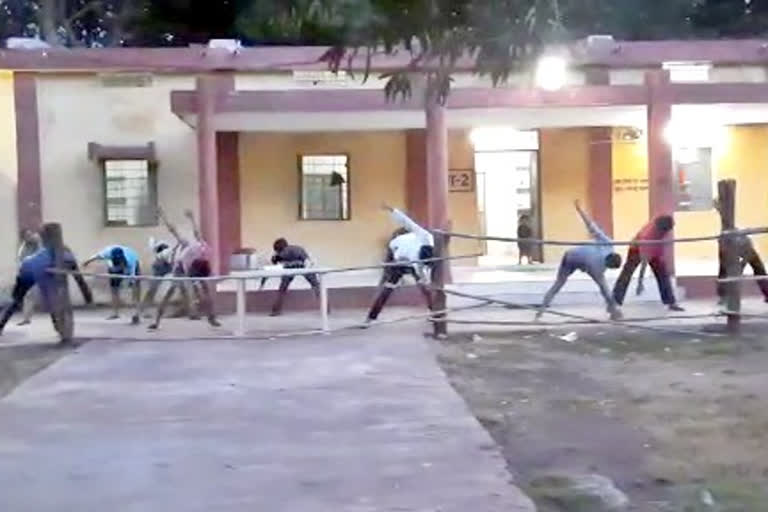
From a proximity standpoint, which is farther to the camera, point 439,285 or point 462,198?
point 462,198

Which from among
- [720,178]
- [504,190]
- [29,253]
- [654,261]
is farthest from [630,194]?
[29,253]

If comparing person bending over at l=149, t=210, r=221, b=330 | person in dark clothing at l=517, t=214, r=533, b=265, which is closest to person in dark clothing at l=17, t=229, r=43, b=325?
person bending over at l=149, t=210, r=221, b=330

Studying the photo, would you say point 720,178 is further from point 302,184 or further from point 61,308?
point 61,308

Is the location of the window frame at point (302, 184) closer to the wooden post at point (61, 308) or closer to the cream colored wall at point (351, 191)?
the cream colored wall at point (351, 191)

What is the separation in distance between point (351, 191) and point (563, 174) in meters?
3.46

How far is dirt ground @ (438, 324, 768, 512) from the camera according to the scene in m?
7.87

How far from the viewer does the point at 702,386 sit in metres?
11.5

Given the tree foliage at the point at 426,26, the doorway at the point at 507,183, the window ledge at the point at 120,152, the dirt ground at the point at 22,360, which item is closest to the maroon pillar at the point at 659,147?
the doorway at the point at 507,183

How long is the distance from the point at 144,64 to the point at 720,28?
11.2 metres

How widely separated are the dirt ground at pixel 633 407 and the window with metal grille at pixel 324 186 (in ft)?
22.7

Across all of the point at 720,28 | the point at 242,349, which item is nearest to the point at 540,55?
the point at 242,349

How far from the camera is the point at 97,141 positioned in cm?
2069

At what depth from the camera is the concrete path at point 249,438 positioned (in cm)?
711

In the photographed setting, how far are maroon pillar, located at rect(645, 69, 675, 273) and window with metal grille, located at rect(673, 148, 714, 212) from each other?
273 centimetres
